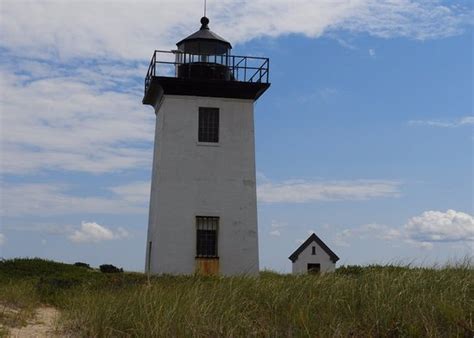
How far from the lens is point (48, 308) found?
15523mm

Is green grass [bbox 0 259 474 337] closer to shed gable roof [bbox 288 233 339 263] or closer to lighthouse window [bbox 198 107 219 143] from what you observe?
lighthouse window [bbox 198 107 219 143]

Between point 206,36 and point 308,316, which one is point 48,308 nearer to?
point 308,316

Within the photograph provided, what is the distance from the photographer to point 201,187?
69.0ft

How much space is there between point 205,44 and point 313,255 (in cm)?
1693

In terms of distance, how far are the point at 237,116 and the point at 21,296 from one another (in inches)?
369

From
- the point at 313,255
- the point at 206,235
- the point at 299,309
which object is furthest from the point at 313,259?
the point at 299,309

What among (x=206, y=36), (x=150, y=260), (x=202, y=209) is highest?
(x=206, y=36)

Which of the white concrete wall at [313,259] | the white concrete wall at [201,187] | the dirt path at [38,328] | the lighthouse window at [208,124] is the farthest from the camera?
the white concrete wall at [313,259]

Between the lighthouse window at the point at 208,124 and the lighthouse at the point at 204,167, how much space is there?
33 millimetres

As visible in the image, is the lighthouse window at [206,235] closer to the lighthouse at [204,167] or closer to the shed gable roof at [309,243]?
the lighthouse at [204,167]

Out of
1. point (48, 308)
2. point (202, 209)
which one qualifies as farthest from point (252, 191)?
point (48, 308)

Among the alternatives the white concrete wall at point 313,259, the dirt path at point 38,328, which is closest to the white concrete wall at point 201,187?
the dirt path at point 38,328

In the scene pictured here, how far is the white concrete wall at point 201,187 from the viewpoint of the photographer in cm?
2072

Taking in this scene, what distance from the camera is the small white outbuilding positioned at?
35.0 meters
